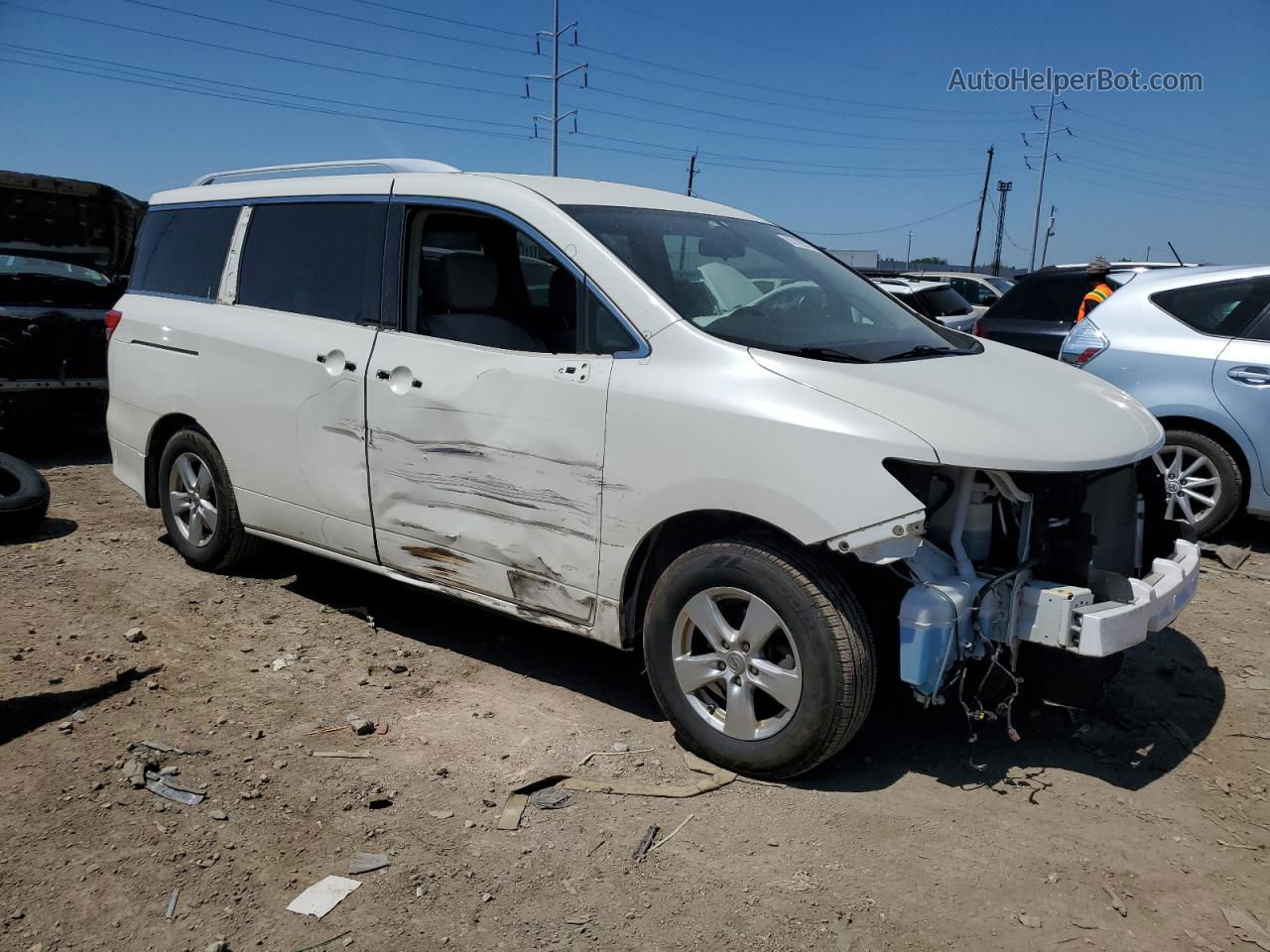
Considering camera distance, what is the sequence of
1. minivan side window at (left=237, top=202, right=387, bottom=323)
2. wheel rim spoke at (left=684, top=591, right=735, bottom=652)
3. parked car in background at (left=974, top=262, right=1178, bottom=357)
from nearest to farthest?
wheel rim spoke at (left=684, top=591, right=735, bottom=652), minivan side window at (left=237, top=202, right=387, bottom=323), parked car in background at (left=974, top=262, right=1178, bottom=357)

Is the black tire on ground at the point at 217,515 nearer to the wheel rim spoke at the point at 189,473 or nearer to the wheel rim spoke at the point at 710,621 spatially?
the wheel rim spoke at the point at 189,473

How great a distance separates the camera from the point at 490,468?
384 centimetres

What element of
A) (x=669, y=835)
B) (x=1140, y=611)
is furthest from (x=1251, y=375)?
(x=669, y=835)

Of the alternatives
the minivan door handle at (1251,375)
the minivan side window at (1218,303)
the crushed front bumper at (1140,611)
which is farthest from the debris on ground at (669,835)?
the minivan side window at (1218,303)

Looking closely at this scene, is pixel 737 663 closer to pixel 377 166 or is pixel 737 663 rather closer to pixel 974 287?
pixel 377 166

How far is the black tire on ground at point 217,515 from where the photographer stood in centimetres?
513

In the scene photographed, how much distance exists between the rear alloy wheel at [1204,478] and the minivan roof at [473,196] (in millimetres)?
3293

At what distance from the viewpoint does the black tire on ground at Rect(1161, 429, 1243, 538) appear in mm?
6047

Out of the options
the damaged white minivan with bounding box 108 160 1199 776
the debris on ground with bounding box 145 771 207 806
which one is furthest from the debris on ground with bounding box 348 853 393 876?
the damaged white minivan with bounding box 108 160 1199 776

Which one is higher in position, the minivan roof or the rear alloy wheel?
the minivan roof

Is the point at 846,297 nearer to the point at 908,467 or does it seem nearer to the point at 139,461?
the point at 908,467

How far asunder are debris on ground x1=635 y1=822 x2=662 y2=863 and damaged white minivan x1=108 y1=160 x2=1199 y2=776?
388 mm

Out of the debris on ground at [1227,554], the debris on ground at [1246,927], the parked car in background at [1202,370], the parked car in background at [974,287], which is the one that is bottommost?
the debris on ground at [1246,927]

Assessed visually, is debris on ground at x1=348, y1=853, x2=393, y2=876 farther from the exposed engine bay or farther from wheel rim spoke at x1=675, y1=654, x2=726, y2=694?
the exposed engine bay
